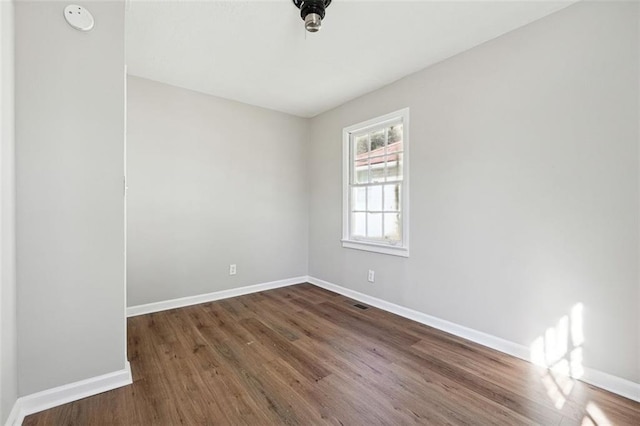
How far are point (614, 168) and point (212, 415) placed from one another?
9.10 feet

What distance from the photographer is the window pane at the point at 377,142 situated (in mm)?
3283

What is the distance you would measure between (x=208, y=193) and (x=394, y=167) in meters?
2.24

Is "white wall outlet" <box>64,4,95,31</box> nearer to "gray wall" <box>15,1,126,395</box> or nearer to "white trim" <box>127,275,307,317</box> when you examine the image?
"gray wall" <box>15,1,126,395</box>

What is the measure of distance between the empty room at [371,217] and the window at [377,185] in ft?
0.12

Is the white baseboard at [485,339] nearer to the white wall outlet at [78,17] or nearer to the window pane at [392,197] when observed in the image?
the window pane at [392,197]

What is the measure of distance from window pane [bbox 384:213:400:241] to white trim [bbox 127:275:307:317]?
1.67 meters

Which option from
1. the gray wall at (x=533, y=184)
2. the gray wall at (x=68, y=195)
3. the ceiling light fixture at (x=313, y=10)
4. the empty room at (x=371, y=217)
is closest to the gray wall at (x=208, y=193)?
the empty room at (x=371, y=217)

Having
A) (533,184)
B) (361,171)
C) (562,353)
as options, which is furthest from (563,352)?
(361,171)

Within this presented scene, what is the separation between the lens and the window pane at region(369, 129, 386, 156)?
3.28 metres

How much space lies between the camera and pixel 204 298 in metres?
3.38

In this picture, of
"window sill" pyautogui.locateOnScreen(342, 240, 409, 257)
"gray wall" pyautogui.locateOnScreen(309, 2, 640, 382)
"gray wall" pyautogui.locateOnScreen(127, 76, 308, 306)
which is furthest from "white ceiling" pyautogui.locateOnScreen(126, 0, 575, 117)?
"window sill" pyautogui.locateOnScreen(342, 240, 409, 257)

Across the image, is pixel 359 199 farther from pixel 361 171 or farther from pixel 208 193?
pixel 208 193

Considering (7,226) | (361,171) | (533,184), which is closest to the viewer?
(7,226)

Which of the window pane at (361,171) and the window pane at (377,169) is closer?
the window pane at (377,169)
